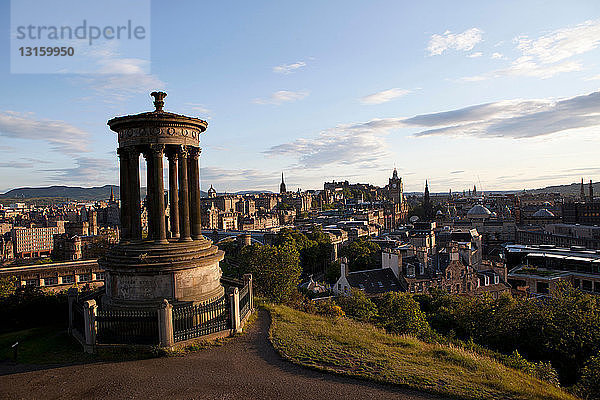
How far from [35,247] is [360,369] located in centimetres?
14614

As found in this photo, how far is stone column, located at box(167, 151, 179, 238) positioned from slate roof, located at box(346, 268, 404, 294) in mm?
29868

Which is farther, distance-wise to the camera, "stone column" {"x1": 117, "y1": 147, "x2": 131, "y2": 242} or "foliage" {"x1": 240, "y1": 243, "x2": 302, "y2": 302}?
"foliage" {"x1": 240, "y1": 243, "x2": 302, "y2": 302}

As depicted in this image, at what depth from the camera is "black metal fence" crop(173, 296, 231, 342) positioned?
1438 centimetres

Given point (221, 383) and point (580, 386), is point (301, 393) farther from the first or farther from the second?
point (580, 386)

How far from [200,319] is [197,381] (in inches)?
146

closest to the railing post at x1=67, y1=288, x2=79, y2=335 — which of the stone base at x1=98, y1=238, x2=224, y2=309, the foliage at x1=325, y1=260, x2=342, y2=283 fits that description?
the stone base at x1=98, y1=238, x2=224, y2=309

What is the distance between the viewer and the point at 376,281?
154 feet

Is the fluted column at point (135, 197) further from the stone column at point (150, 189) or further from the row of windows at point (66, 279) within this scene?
the row of windows at point (66, 279)

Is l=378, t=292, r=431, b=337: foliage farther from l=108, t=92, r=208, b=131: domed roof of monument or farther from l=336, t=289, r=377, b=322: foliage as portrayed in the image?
l=108, t=92, r=208, b=131: domed roof of monument

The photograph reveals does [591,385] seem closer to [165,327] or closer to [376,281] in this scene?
[165,327]

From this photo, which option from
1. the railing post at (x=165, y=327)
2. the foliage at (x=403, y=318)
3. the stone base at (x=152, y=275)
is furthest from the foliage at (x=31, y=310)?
the foliage at (x=403, y=318)

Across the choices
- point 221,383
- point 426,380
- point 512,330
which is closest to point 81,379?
point 221,383

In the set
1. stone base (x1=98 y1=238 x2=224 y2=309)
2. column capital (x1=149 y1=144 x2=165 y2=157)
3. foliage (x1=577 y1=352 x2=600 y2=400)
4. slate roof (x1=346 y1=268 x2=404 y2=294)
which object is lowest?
slate roof (x1=346 y1=268 x2=404 y2=294)

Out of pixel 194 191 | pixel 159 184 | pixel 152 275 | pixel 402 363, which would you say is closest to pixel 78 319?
pixel 152 275
